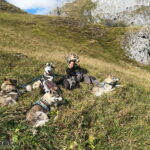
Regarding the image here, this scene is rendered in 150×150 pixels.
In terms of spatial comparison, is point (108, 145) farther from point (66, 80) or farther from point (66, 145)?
point (66, 80)

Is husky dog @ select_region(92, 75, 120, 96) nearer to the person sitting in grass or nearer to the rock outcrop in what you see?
the person sitting in grass

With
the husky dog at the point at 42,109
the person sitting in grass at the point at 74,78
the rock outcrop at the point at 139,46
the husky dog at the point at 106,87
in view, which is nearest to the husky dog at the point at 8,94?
the husky dog at the point at 42,109

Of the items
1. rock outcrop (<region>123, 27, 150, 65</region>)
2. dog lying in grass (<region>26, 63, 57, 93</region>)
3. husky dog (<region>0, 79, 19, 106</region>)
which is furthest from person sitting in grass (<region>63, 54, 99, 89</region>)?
rock outcrop (<region>123, 27, 150, 65</region>)

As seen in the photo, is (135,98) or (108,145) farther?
(135,98)

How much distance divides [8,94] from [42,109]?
6.90ft

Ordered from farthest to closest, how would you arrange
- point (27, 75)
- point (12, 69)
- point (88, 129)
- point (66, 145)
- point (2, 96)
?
point (12, 69)
point (27, 75)
point (2, 96)
point (88, 129)
point (66, 145)

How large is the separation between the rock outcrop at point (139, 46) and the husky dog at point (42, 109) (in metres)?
53.9

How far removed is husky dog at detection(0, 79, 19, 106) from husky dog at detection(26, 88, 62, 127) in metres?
1.29

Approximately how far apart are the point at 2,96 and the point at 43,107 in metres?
2.09

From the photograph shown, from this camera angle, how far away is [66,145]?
25.6 ft

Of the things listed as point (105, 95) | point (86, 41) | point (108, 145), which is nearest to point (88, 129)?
point (108, 145)

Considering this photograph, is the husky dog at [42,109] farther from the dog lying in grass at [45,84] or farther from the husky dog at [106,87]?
the husky dog at [106,87]

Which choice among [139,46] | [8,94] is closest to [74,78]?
[8,94]

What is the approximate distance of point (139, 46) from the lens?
207 feet
